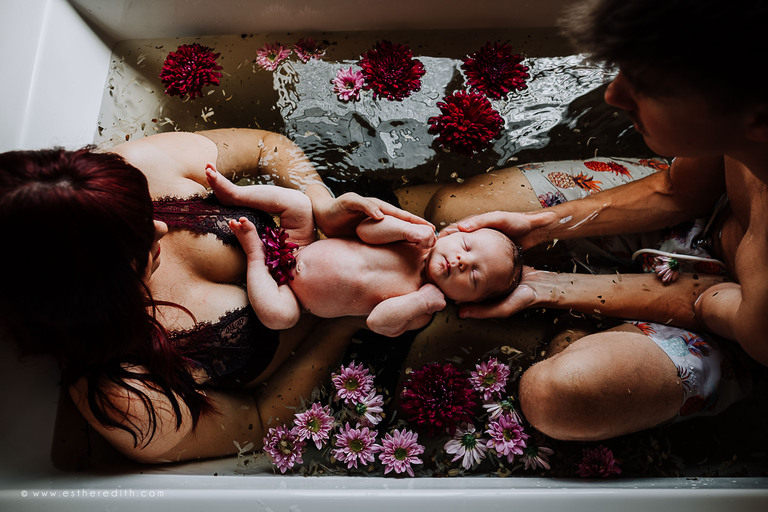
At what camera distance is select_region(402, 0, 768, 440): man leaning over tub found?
0.68 meters

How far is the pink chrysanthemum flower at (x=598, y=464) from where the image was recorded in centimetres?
120

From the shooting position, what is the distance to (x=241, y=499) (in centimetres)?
108

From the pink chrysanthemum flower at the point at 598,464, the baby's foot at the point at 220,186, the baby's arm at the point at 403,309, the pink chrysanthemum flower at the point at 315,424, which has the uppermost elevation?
the baby's foot at the point at 220,186

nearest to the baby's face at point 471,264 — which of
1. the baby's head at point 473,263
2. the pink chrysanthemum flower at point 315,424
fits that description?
the baby's head at point 473,263

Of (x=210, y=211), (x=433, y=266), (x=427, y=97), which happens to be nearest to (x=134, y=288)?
(x=210, y=211)

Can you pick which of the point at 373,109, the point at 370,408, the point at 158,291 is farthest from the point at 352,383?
the point at 373,109

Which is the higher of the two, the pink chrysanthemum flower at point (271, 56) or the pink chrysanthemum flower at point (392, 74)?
the pink chrysanthemum flower at point (271, 56)

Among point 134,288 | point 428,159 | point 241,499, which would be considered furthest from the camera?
point 428,159

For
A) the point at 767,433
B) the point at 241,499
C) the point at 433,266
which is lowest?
the point at 767,433

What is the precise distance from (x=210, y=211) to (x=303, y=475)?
2.21 feet

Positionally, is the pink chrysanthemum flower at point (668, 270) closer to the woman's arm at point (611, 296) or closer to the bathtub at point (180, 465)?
the woman's arm at point (611, 296)

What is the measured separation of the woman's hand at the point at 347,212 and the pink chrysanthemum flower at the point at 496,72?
1.80 feet

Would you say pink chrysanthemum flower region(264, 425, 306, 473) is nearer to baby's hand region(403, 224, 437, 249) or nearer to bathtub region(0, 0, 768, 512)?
bathtub region(0, 0, 768, 512)

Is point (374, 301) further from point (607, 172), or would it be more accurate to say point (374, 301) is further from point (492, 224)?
point (607, 172)
